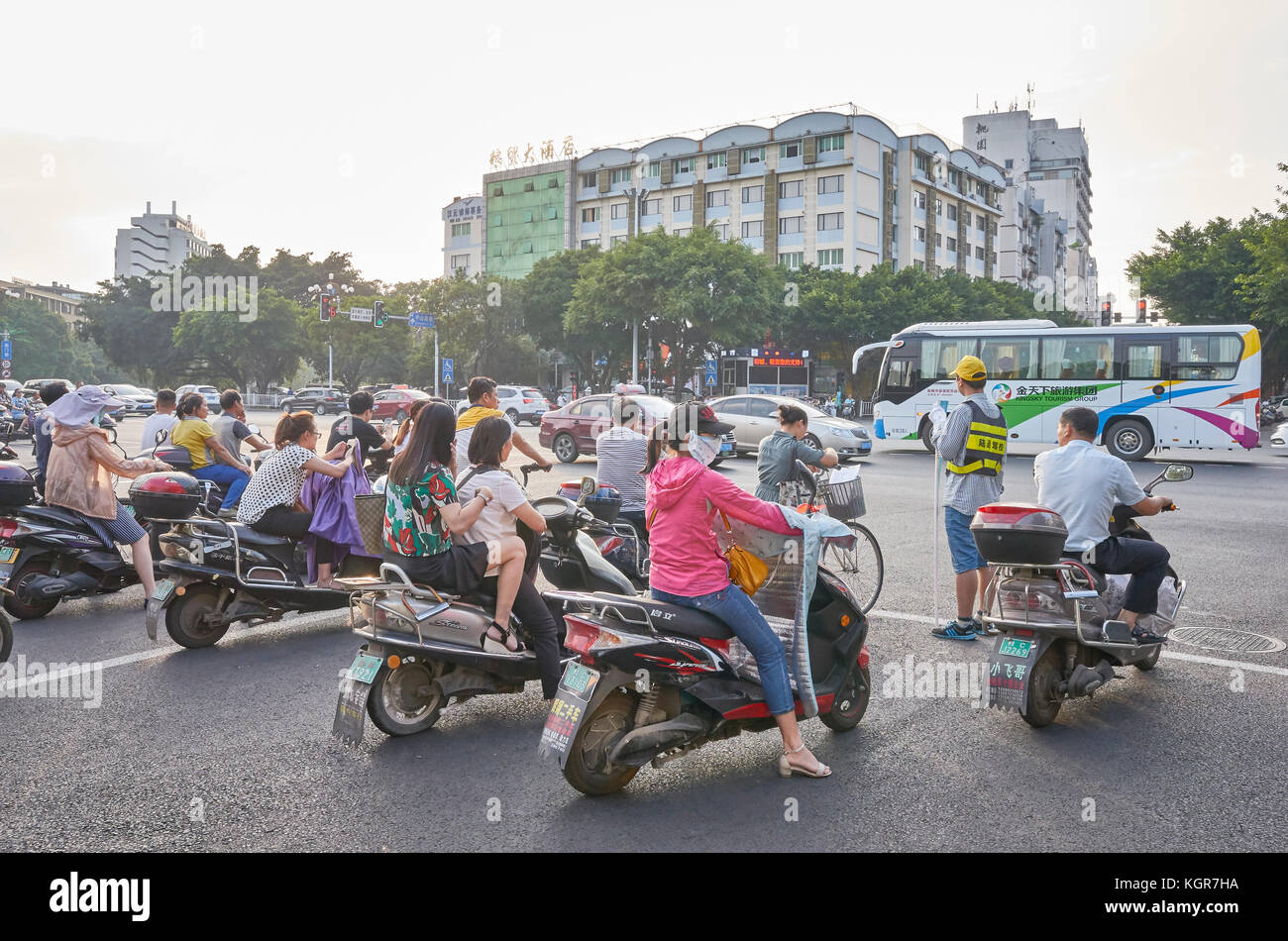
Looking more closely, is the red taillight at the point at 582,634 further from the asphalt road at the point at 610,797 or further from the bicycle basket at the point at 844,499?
the bicycle basket at the point at 844,499

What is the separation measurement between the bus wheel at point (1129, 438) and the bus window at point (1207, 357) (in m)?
1.29

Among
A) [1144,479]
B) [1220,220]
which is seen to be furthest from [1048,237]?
[1144,479]

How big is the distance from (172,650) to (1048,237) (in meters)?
105

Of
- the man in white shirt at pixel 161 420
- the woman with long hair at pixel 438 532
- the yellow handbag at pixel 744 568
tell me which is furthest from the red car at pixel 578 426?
the yellow handbag at pixel 744 568

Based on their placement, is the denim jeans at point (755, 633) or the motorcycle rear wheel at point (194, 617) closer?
the denim jeans at point (755, 633)

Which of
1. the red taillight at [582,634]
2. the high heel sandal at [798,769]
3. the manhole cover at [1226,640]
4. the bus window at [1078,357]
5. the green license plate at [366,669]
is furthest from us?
the bus window at [1078,357]

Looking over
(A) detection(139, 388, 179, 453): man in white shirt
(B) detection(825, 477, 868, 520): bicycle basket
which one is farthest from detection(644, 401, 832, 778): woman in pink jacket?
(A) detection(139, 388, 179, 453): man in white shirt

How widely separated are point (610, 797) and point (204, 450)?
19.8 ft

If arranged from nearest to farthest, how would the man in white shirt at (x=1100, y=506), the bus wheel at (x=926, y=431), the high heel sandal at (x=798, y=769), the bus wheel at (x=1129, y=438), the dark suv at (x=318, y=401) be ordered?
the high heel sandal at (x=798, y=769), the man in white shirt at (x=1100, y=506), the bus wheel at (x=1129, y=438), the bus wheel at (x=926, y=431), the dark suv at (x=318, y=401)

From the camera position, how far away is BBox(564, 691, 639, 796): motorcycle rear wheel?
3.81m

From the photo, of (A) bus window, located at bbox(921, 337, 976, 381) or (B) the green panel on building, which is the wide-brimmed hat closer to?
(A) bus window, located at bbox(921, 337, 976, 381)

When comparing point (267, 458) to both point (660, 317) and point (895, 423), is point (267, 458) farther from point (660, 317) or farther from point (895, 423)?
point (660, 317)

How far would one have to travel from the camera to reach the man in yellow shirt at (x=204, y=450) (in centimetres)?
844

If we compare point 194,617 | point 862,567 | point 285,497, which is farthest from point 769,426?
point 194,617
